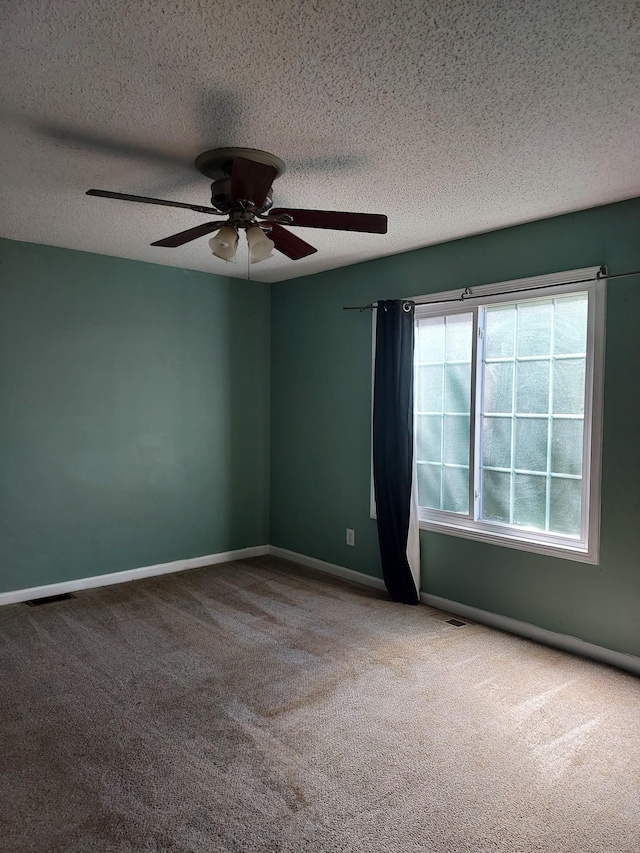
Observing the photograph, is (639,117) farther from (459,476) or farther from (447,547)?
(447,547)

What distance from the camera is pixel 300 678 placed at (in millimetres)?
2904

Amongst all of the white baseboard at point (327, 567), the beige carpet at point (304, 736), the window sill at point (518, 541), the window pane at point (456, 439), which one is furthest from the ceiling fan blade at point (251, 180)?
the white baseboard at point (327, 567)

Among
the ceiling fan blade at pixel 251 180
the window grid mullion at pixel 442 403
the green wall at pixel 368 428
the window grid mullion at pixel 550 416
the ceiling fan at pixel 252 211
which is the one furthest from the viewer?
the window grid mullion at pixel 442 403

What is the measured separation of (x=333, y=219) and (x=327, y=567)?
10.0 feet

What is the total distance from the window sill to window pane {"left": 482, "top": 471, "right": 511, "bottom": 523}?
11cm

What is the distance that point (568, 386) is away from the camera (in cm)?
330

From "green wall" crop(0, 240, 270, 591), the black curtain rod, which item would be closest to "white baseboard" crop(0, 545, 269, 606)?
"green wall" crop(0, 240, 270, 591)

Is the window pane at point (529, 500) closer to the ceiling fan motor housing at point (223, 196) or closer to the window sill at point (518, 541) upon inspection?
the window sill at point (518, 541)

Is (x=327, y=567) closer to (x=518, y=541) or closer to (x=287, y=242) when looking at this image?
(x=518, y=541)

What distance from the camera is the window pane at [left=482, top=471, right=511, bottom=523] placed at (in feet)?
11.8

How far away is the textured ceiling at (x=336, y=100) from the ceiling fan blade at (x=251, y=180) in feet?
0.60

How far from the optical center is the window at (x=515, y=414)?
3199 millimetres

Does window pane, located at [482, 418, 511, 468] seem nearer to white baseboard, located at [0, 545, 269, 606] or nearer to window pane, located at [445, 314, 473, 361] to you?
window pane, located at [445, 314, 473, 361]

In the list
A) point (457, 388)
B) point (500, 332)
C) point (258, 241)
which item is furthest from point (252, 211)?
point (457, 388)
